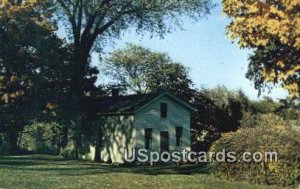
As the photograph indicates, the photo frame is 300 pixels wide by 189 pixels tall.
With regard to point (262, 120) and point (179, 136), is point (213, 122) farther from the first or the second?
point (262, 120)

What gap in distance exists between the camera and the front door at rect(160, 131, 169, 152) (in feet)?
148

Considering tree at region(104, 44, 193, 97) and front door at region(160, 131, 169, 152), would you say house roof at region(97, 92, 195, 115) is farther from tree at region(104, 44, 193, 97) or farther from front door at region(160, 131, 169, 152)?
tree at region(104, 44, 193, 97)

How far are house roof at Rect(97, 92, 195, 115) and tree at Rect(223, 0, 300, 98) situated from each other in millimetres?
27115

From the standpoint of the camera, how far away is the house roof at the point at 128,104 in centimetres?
4397

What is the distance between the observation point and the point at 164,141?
4525 cm

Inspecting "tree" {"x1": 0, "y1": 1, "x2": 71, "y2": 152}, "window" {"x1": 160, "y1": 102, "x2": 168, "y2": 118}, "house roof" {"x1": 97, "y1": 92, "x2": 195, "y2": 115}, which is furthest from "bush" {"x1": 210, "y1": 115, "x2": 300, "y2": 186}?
"tree" {"x1": 0, "y1": 1, "x2": 71, "y2": 152}

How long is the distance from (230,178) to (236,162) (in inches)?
43.3

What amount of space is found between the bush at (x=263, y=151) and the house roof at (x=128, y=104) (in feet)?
48.5

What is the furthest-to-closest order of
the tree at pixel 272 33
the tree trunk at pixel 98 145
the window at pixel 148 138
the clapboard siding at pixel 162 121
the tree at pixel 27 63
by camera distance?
1. the tree trunk at pixel 98 145
2. the window at pixel 148 138
3. the clapboard siding at pixel 162 121
4. the tree at pixel 27 63
5. the tree at pixel 272 33

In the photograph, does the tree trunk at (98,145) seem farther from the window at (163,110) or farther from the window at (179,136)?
the window at (179,136)

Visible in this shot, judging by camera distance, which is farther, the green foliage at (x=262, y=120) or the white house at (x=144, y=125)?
the white house at (x=144, y=125)

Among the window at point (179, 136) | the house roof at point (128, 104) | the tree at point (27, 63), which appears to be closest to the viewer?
the tree at point (27, 63)

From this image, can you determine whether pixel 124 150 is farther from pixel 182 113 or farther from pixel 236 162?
pixel 236 162

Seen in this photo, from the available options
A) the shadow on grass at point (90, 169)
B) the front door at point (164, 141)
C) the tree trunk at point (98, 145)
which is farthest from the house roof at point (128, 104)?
the shadow on grass at point (90, 169)
